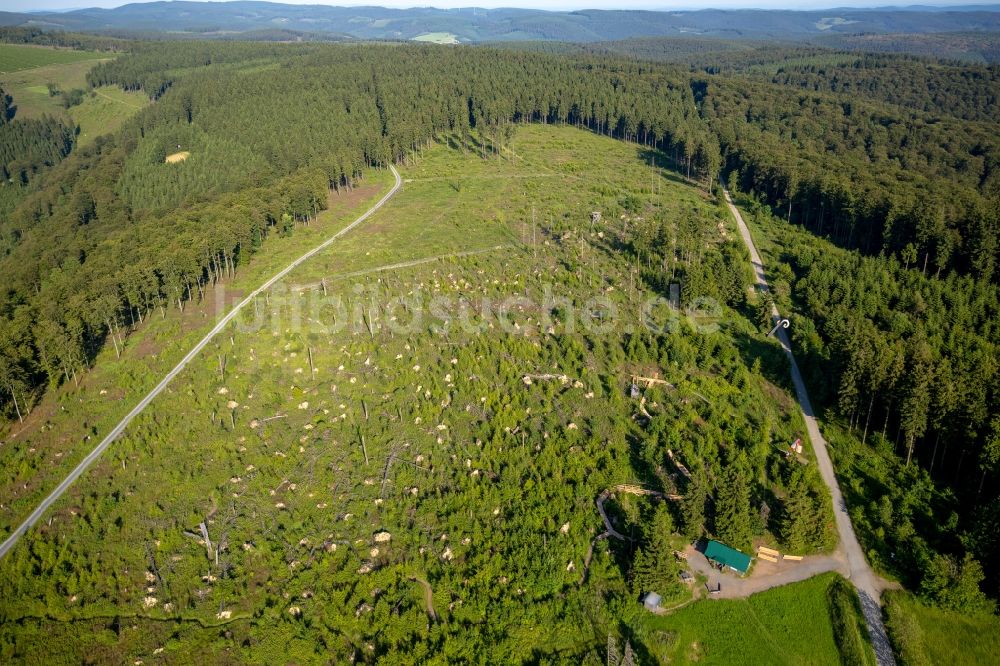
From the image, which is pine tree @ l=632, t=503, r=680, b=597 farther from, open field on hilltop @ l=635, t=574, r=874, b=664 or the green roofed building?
the green roofed building

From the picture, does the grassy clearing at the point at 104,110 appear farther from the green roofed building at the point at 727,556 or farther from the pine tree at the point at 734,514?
the green roofed building at the point at 727,556

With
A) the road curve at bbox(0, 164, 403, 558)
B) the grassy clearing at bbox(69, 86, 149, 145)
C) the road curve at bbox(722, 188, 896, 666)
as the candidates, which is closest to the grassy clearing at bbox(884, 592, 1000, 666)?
the road curve at bbox(722, 188, 896, 666)

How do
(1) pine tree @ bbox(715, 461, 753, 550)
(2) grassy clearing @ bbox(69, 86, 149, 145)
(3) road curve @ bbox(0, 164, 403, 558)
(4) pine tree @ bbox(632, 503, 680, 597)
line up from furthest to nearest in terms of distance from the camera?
(2) grassy clearing @ bbox(69, 86, 149, 145) < (3) road curve @ bbox(0, 164, 403, 558) < (1) pine tree @ bbox(715, 461, 753, 550) < (4) pine tree @ bbox(632, 503, 680, 597)

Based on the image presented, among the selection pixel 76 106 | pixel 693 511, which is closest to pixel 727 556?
pixel 693 511

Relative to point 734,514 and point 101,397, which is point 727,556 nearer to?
point 734,514

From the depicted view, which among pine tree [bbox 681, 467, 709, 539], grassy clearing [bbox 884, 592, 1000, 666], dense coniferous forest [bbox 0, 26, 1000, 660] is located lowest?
grassy clearing [bbox 884, 592, 1000, 666]

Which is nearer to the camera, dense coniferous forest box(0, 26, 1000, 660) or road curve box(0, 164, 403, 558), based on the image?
road curve box(0, 164, 403, 558)

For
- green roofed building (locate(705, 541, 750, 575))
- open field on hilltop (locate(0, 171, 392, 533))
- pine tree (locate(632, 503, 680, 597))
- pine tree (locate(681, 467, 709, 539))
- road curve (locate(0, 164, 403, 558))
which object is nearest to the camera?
pine tree (locate(632, 503, 680, 597))

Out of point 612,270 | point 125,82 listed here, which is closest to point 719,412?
point 612,270
